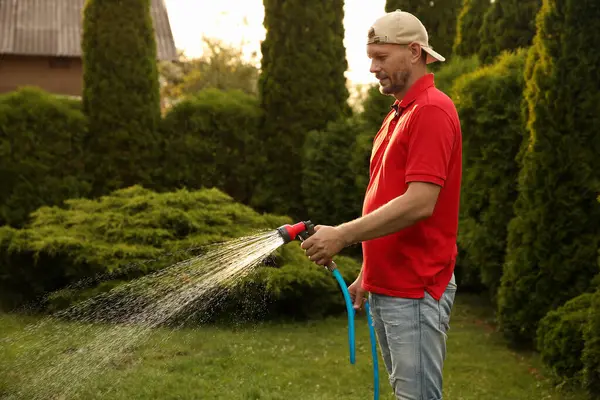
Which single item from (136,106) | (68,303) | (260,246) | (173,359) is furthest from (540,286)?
(136,106)

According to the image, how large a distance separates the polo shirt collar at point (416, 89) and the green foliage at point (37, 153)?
27.4 ft

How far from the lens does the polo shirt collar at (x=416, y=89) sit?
117 inches

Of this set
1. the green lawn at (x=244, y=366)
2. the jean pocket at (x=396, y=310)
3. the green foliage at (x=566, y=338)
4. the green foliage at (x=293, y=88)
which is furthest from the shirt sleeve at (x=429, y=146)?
the green foliage at (x=293, y=88)

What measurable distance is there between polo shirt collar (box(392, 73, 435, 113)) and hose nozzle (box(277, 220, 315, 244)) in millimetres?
574

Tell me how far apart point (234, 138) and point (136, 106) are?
4.64 ft

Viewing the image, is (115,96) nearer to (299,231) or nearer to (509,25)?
(509,25)

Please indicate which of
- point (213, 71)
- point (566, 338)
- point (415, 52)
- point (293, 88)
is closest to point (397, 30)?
point (415, 52)

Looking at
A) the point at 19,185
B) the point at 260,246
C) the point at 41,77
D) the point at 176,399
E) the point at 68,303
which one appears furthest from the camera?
the point at 41,77

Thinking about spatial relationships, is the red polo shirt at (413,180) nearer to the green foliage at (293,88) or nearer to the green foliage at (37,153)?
the green foliage at (293,88)

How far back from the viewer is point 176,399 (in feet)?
17.3

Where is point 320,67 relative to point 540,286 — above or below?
above

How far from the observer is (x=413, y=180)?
2.81 meters

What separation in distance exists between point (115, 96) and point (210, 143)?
4.68 ft

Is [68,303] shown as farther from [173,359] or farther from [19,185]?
[19,185]
